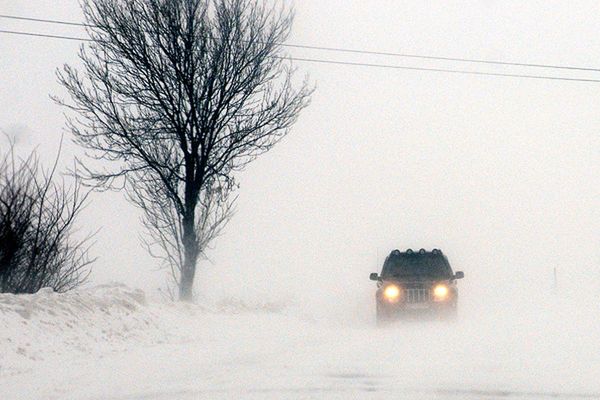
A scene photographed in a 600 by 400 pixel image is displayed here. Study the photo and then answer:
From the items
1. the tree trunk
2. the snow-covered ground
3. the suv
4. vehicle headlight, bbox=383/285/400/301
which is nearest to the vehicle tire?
the suv

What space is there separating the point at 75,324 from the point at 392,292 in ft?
29.2

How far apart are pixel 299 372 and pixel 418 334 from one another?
23.8 feet

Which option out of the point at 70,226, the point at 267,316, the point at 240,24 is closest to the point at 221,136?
the point at 240,24

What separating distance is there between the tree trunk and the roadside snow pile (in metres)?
7.10

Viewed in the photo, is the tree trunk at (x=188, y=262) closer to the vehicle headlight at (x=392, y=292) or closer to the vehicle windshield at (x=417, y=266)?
the vehicle windshield at (x=417, y=266)

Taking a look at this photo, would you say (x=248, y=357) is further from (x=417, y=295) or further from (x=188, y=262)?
(x=188, y=262)

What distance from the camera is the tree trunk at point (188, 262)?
22828mm

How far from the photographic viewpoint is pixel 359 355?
39.8 feet

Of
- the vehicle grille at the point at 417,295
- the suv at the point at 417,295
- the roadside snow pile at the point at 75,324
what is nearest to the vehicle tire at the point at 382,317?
→ the suv at the point at 417,295

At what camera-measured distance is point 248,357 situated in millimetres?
11930

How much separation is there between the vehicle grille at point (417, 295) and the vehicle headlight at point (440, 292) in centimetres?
20

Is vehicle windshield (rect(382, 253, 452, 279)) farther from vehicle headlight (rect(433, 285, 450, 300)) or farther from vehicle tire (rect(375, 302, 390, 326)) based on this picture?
vehicle tire (rect(375, 302, 390, 326))

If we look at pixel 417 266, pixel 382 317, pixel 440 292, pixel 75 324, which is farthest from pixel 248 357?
pixel 417 266

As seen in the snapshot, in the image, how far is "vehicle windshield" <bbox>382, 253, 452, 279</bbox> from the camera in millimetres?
20047
